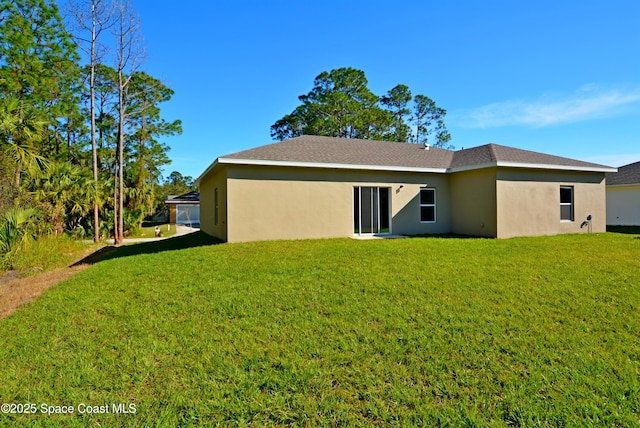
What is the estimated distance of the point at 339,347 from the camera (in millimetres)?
4137

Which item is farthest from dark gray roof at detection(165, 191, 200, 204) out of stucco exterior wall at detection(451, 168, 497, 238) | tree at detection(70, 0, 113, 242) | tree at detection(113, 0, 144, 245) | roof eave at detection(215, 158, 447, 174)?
stucco exterior wall at detection(451, 168, 497, 238)

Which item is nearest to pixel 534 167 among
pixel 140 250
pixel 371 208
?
pixel 371 208

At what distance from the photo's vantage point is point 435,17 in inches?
462

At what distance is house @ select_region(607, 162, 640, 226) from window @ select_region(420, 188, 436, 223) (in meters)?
13.1

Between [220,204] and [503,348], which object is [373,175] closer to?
[220,204]

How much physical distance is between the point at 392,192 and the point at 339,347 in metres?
9.88

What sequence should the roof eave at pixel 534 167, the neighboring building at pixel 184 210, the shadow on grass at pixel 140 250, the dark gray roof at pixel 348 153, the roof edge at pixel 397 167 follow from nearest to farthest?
the roof edge at pixel 397 167 → the shadow on grass at pixel 140 250 → the dark gray roof at pixel 348 153 → the roof eave at pixel 534 167 → the neighboring building at pixel 184 210

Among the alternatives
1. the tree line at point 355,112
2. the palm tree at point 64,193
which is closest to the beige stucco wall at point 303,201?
the palm tree at point 64,193

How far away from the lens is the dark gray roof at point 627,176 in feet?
61.8

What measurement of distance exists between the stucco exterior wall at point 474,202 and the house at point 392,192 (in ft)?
0.12

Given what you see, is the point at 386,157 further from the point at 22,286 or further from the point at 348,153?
the point at 22,286

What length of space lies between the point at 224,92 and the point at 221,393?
1867cm

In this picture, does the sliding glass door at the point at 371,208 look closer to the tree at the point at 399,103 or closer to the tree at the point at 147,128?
the tree at the point at 147,128

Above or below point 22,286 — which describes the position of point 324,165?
above
